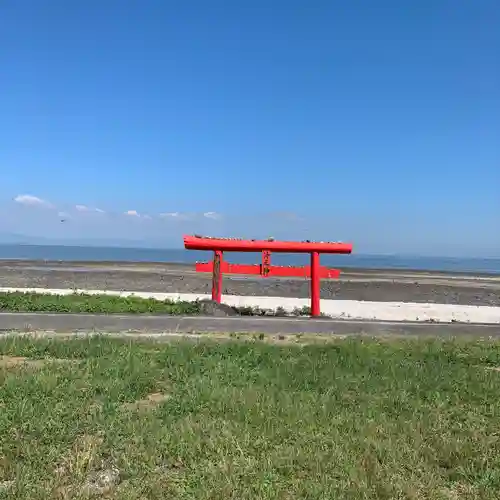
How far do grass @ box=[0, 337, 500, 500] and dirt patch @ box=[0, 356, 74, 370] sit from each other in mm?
29

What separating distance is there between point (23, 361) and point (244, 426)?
12.0 feet

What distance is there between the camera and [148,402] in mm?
5250

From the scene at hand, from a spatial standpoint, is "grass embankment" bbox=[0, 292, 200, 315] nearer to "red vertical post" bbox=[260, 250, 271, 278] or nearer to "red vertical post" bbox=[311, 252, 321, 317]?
"red vertical post" bbox=[260, 250, 271, 278]

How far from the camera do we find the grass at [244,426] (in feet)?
11.4

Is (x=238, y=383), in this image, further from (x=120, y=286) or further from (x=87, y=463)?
(x=120, y=286)

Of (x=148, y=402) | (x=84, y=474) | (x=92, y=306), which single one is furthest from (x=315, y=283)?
(x=84, y=474)

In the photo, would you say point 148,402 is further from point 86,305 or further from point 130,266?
point 130,266

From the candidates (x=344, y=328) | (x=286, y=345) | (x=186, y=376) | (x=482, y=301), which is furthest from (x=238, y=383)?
(x=482, y=301)

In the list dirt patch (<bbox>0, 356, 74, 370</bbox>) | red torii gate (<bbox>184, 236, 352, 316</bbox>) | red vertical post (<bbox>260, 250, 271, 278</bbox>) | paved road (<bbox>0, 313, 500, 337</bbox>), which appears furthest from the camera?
red vertical post (<bbox>260, 250, 271, 278</bbox>)

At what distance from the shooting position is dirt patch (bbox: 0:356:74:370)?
642 centimetres

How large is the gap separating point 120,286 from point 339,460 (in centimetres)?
2213

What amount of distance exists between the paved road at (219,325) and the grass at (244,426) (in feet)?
8.17

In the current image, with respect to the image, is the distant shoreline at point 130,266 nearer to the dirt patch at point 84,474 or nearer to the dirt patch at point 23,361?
the dirt patch at point 23,361

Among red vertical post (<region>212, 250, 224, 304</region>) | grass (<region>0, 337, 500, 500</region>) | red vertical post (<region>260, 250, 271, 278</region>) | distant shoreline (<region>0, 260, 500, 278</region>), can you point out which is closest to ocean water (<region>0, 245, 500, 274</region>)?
distant shoreline (<region>0, 260, 500, 278</region>)
